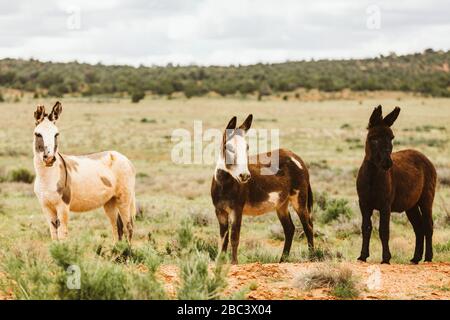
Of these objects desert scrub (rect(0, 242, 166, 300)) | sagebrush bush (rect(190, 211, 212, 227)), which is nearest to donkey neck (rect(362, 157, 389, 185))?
desert scrub (rect(0, 242, 166, 300))

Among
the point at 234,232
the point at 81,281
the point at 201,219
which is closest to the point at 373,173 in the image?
the point at 234,232

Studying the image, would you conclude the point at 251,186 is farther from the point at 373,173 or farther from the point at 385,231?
the point at 385,231

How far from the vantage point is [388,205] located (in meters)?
9.38

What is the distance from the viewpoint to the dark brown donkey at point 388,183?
9.23 metres

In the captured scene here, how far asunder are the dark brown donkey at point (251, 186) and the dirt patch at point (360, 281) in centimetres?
93

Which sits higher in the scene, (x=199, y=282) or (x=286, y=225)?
(x=199, y=282)

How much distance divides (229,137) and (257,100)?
5656 cm

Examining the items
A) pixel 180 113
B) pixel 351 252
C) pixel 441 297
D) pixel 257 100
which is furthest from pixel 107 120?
pixel 441 297

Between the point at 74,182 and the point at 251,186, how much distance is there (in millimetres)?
2574

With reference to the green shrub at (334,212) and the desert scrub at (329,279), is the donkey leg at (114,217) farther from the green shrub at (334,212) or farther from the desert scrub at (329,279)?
the green shrub at (334,212)

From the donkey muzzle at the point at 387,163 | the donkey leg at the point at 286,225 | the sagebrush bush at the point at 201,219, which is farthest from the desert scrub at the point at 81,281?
the sagebrush bush at the point at 201,219

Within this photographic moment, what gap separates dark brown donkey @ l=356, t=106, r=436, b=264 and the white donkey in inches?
151

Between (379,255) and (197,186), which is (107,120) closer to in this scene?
(197,186)

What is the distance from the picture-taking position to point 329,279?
768cm
